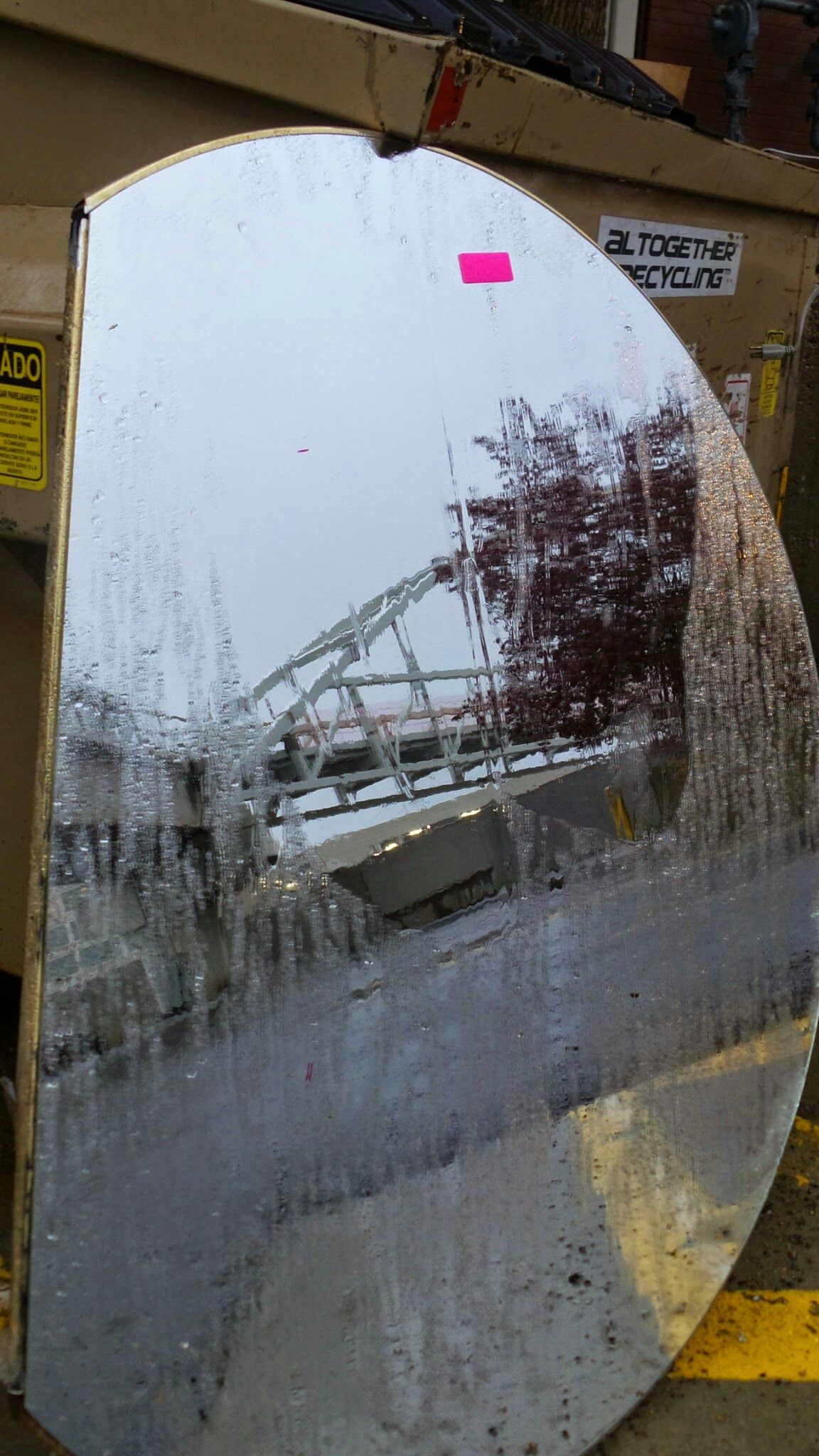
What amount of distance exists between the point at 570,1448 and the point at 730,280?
2750 millimetres

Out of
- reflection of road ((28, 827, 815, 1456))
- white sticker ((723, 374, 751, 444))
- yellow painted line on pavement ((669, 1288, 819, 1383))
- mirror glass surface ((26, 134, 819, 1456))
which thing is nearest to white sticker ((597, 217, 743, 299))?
white sticker ((723, 374, 751, 444))

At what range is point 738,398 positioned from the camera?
123 inches

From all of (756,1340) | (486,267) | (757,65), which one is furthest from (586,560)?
(757,65)

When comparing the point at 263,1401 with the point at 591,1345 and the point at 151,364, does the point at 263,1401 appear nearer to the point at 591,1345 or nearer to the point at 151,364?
the point at 591,1345

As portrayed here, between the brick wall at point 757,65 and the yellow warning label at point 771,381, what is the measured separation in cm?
246

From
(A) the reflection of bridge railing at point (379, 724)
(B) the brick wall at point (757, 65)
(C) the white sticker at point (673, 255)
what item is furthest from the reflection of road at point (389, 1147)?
(B) the brick wall at point (757, 65)

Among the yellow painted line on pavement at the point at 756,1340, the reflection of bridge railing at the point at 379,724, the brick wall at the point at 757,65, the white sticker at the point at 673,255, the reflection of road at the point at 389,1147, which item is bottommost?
the yellow painted line on pavement at the point at 756,1340

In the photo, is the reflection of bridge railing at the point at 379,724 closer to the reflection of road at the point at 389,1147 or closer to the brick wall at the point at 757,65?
the reflection of road at the point at 389,1147

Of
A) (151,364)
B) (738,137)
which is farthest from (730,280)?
(151,364)

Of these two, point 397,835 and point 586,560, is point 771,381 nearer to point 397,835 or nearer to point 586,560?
point 586,560

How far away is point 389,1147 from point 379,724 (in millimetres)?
555

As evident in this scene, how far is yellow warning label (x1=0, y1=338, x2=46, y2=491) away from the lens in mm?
1568

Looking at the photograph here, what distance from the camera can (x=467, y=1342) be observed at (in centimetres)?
141

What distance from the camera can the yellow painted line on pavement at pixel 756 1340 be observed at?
1.70 m
